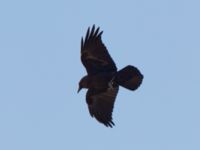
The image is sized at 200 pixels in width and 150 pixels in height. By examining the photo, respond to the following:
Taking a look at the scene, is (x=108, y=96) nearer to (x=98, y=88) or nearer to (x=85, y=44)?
(x=98, y=88)

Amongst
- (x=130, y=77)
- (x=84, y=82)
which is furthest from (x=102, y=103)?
(x=130, y=77)

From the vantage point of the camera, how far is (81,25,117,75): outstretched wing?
1255 centimetres

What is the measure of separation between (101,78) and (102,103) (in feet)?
2.32

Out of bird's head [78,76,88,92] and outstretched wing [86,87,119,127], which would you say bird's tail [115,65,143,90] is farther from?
bird's head [78,76,88,92]

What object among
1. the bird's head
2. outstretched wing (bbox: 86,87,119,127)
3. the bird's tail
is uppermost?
the bird's head

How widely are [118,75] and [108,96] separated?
97 cm

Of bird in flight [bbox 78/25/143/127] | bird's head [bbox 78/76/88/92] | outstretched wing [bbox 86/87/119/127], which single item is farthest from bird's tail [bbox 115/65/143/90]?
bird's head [bbox 78/76/88/92]

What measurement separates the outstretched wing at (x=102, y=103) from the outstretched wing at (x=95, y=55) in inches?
19.5

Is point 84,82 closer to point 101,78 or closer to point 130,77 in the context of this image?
point 101,78

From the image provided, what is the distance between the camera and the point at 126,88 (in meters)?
12.3

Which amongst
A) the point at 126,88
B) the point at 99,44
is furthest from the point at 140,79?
the point at 99,44

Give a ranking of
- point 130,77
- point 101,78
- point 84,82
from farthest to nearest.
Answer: point 84,82 < point 101,78 < point 130,77

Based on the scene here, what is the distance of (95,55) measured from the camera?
1277 centimetres

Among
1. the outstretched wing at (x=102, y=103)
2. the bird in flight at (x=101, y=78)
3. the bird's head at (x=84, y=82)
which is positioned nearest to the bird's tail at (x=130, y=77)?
the bird in flight at (x=101, y=78)
